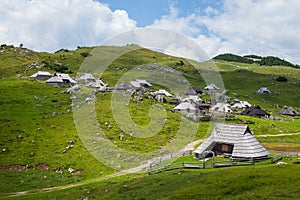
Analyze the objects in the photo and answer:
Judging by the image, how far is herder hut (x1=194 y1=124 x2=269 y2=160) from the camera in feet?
156

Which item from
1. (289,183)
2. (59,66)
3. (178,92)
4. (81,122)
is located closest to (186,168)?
(289,183)

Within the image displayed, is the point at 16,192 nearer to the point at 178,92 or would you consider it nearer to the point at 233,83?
the point at 178,92

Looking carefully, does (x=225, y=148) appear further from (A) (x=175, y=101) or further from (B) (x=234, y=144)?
(A) (x=175, y=101)

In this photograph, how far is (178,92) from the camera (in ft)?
497

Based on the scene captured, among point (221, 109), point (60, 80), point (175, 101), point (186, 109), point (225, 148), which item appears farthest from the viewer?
point (60, 80)

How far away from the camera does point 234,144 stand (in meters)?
50.4

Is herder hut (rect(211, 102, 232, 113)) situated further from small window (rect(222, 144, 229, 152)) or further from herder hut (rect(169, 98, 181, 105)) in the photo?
small window (rect(222, 144, 229, 152))

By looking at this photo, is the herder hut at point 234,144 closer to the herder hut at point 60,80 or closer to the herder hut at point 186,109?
the herder hut at point 186,109

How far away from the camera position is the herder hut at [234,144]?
47.6 m

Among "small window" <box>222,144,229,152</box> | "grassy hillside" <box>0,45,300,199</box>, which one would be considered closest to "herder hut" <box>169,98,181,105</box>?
"grassy hillside" <box>0,45,300,199</box>

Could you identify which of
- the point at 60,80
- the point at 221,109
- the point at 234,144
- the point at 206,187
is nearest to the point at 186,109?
the point at 221,109

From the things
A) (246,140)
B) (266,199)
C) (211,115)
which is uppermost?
(211,115)

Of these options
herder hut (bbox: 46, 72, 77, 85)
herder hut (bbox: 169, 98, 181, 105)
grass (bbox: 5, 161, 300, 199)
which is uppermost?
herder hut (bbox: 46, 72, 77, 85)

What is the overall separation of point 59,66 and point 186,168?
126358mm
